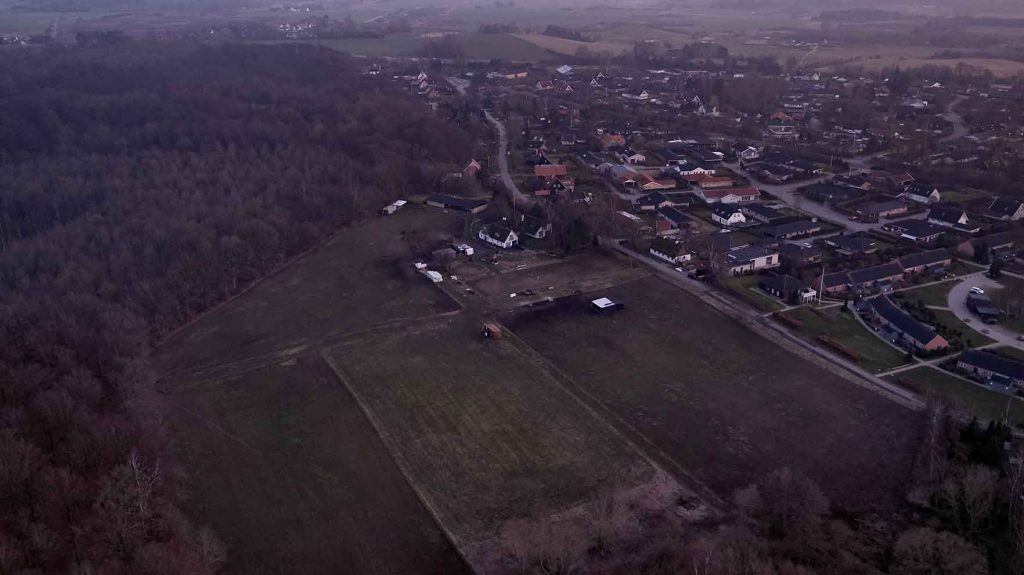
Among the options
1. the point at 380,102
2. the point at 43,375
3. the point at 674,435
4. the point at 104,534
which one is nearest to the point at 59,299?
the point at 43,375

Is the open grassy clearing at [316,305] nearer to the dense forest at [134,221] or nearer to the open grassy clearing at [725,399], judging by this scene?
the dense forest at [134,221]

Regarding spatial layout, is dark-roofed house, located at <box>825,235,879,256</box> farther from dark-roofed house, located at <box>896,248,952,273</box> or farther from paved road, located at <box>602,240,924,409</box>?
paved road, located at <box>602,240,924,409</box>

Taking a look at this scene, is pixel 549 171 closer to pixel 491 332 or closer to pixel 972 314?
pixel 491 332

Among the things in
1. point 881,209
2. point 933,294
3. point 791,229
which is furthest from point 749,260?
point 881,209

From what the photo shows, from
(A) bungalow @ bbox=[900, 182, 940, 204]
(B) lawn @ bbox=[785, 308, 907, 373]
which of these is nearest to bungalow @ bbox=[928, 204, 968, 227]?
(A) bungalow @ bbox=[900, 182, 940, 204]

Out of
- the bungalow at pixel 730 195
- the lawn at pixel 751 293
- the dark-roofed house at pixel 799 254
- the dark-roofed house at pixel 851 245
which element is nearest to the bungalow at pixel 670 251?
the lawn at pixel 751 293
